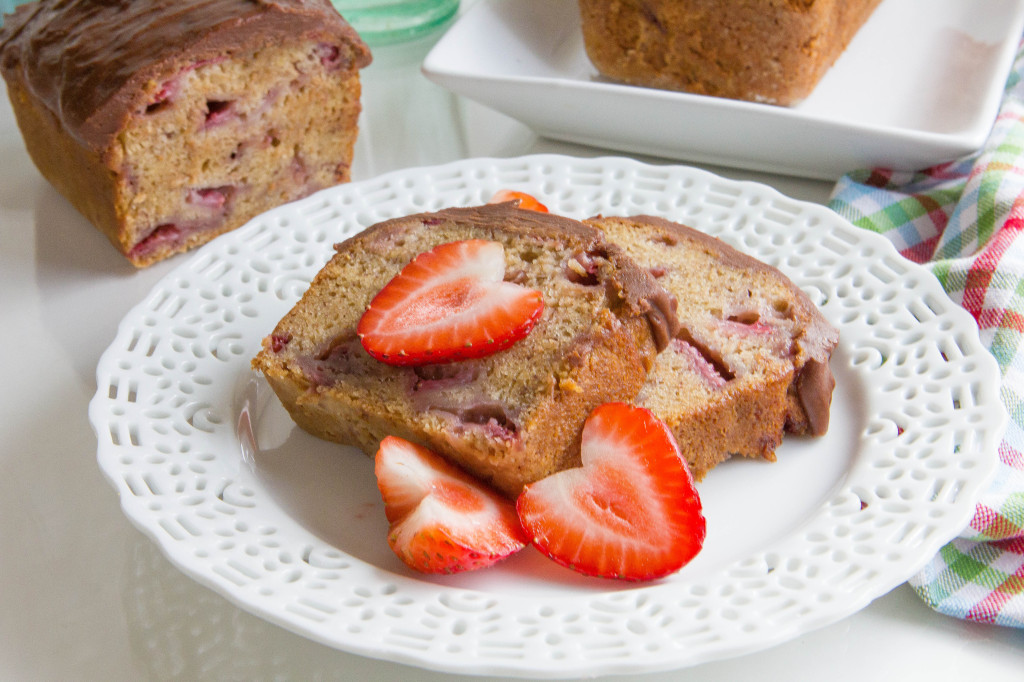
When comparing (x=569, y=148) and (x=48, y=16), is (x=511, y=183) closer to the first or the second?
(x=569, y=148)

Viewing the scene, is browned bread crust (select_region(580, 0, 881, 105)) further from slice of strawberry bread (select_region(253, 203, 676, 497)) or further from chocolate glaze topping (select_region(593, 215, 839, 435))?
slice of strawberry bread (select_region(253, 203, 676, 497))

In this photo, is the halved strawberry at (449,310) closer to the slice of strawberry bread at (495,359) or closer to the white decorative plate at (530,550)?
the slice of strawberry bread at (495,359)

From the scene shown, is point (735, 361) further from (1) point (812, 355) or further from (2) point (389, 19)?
(2) point (389, 19)

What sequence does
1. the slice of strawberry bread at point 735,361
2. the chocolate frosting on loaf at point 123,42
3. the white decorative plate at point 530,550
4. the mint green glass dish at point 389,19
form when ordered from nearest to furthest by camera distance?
the white decorative plate at point 530,550, the slice of strawberry bread at point 735,361, the chocolate frosting on loaf at point 123,42, the mint green glass dish at point 389,19

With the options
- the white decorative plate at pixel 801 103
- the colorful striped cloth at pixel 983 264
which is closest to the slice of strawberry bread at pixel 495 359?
the colorful striped cloth at pixel 983 264

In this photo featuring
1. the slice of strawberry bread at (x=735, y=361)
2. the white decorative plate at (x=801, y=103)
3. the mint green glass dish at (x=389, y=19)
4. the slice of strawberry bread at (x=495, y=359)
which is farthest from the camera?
the mint green glass dish at (x=389, y=19)

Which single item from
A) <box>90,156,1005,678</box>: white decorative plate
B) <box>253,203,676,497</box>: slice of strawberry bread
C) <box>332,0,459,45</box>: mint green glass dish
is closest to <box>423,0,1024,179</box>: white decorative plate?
<box>90,156,1005,678</box>: white decorative plate
